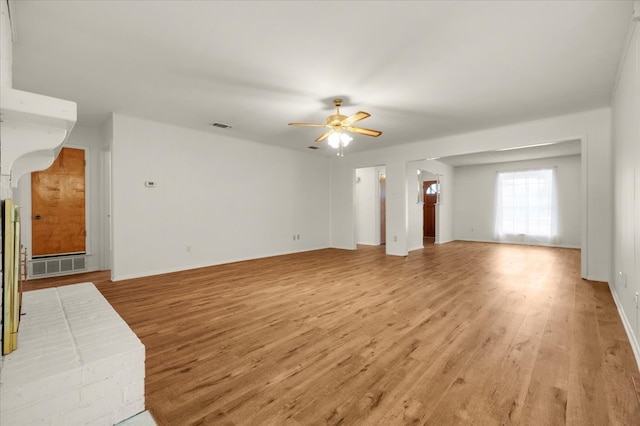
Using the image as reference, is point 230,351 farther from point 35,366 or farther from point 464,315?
point 464,315

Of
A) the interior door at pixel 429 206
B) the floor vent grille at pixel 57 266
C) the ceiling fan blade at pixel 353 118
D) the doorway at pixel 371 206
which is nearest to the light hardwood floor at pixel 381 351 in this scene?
the floor vent grille at pixel 57 266

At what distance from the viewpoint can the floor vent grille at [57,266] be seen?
4656 mm

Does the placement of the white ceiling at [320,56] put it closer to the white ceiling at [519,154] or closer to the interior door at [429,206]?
the white ceiling at [519,154]

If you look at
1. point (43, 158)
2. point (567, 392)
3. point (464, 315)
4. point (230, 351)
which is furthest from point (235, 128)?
point (567, 392)

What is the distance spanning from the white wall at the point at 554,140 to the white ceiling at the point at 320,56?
1.23ft

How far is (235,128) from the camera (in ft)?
17.3

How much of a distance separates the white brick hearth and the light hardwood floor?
0.93ft

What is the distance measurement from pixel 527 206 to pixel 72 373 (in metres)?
10.4

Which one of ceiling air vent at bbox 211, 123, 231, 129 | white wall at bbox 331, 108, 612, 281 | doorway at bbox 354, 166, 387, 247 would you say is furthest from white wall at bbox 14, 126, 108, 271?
doorway at bbox 354, 166, 387, 247

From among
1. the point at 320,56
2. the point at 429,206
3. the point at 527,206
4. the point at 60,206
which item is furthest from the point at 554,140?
the point at 60,206

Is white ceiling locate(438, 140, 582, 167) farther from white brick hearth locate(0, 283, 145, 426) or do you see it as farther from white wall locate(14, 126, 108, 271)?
white wall locate(14, 126, 108, 271)

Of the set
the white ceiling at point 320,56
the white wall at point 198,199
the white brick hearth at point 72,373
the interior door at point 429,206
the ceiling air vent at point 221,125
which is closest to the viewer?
the white brick hearth at point 72,373

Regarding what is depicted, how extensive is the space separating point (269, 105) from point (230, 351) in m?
3.17

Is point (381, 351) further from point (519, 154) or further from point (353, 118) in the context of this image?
point (519, 154)
